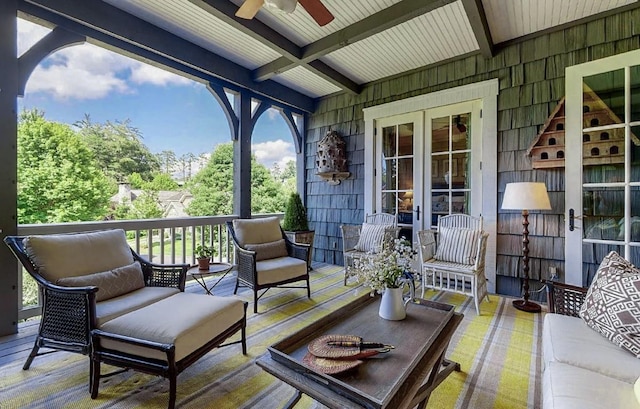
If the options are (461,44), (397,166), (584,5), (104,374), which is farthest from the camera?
(397,166)

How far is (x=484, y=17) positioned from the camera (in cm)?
296

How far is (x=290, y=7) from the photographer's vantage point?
2045mm

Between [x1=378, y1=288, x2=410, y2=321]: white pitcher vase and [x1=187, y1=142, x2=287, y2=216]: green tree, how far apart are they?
747 cm

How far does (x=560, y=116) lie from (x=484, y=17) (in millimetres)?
1359

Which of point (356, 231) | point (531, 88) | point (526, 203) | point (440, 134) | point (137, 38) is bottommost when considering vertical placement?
point (356, 231)

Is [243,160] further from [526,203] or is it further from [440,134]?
[526,203]

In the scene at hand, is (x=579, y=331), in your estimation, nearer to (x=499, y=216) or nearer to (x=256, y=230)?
(x=499, y=216)

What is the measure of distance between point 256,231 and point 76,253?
178cm

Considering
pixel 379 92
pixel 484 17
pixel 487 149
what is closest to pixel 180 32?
pixel 379 92

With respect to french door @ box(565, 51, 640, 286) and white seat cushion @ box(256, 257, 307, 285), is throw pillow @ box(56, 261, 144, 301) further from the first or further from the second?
french door @ box(565, 51, 640, 286)

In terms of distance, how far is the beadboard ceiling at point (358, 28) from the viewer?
2.79 m

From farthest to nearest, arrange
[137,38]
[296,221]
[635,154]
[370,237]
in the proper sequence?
[296,221]
[370,237]
[137,38]
[635,154]

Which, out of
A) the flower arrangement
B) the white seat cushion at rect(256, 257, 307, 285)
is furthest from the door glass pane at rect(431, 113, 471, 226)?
the flower arrangement

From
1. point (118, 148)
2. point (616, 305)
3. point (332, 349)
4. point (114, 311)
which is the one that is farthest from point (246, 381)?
point (118, 148)
